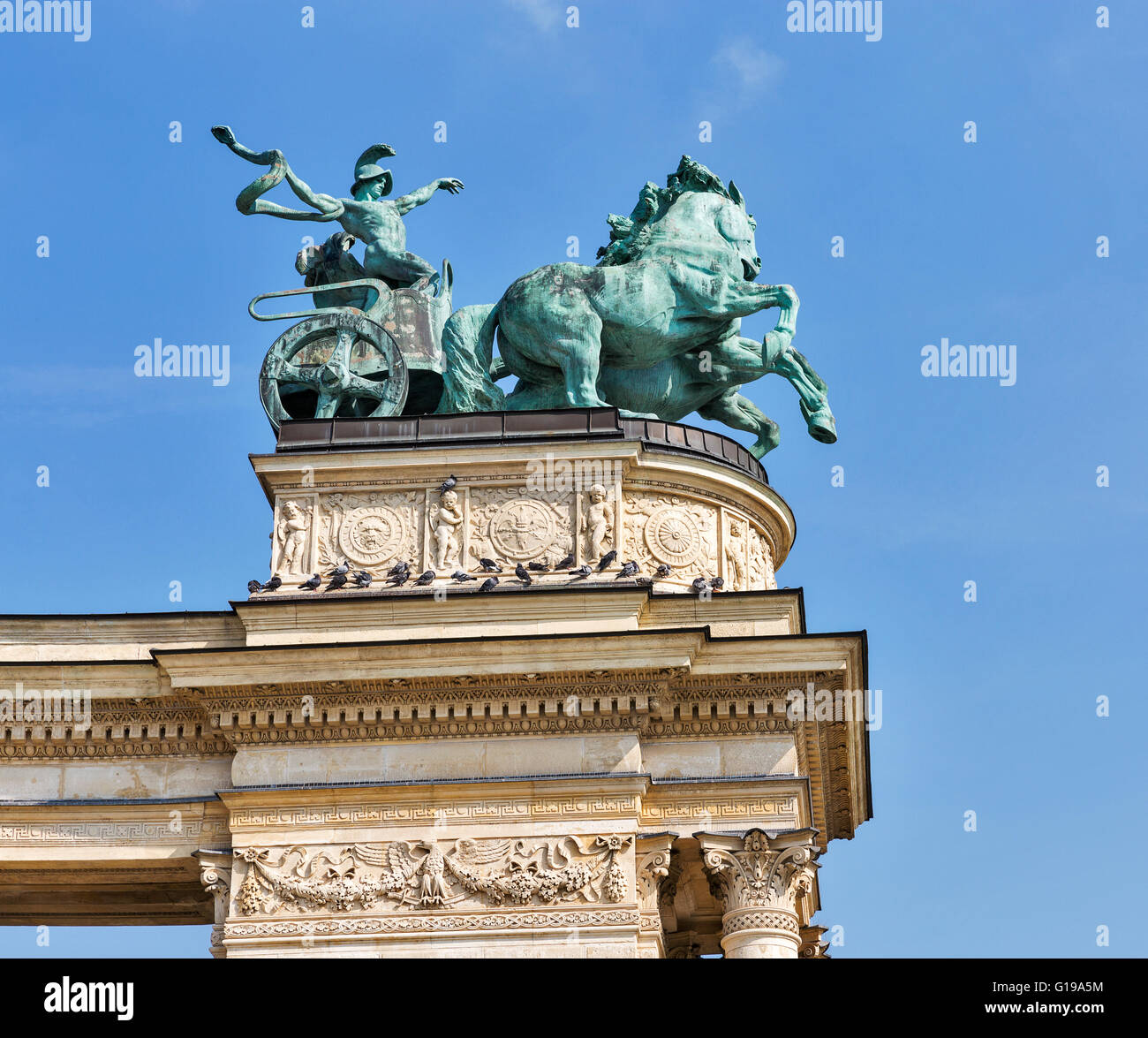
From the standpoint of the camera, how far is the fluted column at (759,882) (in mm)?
20656

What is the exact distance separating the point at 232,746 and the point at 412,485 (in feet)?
12.4

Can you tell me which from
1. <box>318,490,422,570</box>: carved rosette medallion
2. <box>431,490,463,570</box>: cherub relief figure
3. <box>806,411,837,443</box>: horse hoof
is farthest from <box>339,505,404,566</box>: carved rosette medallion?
<box>806,411,837,443</box>: horse hoof

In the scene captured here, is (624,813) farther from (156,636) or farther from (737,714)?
(156,636)

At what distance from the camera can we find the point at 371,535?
74.8ft

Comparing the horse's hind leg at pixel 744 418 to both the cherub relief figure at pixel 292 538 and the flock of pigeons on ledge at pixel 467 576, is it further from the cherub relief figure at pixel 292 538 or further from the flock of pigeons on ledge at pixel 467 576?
the cherub relief figure at pixel 292 538

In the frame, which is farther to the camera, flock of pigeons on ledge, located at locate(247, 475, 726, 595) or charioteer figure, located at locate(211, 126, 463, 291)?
charioteer figure, located at locate(211, 126, 463, 291)

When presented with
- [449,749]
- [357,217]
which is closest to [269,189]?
[357,217]

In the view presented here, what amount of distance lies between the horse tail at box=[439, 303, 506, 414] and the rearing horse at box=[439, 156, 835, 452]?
0.04 feet

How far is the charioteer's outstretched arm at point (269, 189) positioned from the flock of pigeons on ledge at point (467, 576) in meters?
6.44

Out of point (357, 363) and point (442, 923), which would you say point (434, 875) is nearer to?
point (442, 923)

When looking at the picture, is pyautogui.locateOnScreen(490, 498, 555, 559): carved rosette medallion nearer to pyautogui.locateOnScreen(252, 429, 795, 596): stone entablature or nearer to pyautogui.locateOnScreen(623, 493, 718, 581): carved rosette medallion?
pyautogui.locateOnScreen(252, 429, 795, 596): stone entablature

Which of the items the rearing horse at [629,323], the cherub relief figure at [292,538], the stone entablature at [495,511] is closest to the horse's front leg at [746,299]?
the rearing horse at [629,323]

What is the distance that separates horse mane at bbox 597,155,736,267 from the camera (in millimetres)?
26094
